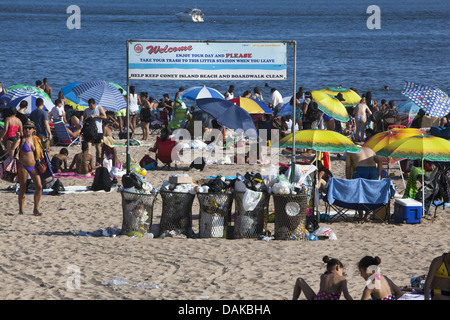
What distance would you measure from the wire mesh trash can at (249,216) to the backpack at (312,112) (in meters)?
8.06

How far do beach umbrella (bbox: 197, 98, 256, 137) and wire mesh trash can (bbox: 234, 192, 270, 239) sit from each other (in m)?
4.45

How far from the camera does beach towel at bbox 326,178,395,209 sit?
11367 millimetres

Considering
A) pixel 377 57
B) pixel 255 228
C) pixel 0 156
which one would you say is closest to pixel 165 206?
pixel 255 228

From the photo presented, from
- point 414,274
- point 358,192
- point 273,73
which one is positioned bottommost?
point 414,274

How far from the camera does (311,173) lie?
11.6m

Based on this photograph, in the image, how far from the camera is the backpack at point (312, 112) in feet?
59.6

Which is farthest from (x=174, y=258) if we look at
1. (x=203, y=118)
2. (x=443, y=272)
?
(x=203, y=118)

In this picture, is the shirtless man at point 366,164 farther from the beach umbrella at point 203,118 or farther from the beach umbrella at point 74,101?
the beach umbrella at point 74,101

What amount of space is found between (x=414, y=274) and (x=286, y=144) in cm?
375

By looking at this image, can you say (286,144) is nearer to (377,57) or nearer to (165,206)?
(165,206)

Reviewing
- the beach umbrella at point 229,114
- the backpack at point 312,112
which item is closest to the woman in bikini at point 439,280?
the beach umbrella at point 229,114

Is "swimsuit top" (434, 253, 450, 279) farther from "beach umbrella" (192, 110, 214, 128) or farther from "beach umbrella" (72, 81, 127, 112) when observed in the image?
"beach umbrella" (72, 81, 127, 112)

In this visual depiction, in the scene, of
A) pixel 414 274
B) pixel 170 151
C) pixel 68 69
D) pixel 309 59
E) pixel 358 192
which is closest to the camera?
pixel 414 274

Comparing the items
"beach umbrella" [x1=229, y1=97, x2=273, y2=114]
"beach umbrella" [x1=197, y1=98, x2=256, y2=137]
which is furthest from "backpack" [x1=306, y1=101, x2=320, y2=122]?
"beach umbrella" [x1=197, y1=98, x2=256, y2=137]
